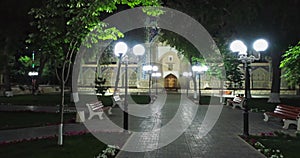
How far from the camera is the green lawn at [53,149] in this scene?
734 centimetres

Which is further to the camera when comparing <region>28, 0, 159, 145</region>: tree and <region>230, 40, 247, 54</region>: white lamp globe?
<region>230, 40, 247, 54</region>: white lamp globe

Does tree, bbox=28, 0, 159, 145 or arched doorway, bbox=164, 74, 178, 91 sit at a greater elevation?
tree, bbox=28, 0, 159, 145

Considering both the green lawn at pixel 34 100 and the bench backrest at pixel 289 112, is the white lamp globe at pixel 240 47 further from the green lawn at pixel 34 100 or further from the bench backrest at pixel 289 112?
the green lawn at pixel 34 100

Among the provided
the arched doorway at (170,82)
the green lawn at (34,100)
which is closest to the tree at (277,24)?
the green lawn at (34,100)

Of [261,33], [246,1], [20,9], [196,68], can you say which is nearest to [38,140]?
[20,9]

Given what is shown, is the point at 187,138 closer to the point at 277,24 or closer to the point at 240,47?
the point at 240,47

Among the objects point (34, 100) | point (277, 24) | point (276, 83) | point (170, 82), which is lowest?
point (34, 100)

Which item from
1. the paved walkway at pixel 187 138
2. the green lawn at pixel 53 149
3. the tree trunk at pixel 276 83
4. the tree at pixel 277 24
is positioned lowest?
the paved walkway at pixel 187 138

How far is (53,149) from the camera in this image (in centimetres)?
793

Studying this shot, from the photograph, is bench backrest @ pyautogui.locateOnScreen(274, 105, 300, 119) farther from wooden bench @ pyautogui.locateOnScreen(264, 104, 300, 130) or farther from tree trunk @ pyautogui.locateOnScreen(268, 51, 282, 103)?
tree trunk @ pyautogui.locateOnScreen(268, 51, 282, 103)

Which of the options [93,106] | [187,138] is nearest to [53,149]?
[187,138]

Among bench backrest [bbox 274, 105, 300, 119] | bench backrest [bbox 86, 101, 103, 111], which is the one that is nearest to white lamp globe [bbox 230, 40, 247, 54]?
bench backrest [bbox 274, 105, 300, 119]

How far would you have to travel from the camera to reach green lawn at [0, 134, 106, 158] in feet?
24.1

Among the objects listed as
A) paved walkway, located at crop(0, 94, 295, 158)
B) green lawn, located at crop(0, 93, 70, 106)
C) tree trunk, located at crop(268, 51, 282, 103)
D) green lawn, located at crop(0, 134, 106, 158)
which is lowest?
paved walkway, located at crop(0, 94, 295, 158)
